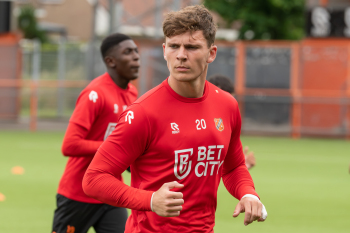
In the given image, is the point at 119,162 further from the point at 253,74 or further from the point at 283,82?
the point at 253,74

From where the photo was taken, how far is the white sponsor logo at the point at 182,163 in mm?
3199

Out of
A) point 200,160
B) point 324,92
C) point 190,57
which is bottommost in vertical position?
point 324,92

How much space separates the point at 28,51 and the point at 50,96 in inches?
106

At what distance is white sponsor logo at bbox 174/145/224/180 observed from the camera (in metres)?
3.21

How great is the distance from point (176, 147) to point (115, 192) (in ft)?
1.36

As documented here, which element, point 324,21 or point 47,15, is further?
point 47,15

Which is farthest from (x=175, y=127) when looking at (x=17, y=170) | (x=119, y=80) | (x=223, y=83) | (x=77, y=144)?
(x=17, y=170)

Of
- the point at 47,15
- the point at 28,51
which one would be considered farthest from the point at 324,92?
the point at 47,15

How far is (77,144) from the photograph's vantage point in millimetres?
4832

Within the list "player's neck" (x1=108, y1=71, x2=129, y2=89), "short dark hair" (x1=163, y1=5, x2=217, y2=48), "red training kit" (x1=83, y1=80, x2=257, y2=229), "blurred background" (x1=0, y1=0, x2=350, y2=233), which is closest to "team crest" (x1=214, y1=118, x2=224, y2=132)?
"red training kit" (x1=83, y1=80, x2=257, y2=229)

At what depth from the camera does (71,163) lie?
5.17 m

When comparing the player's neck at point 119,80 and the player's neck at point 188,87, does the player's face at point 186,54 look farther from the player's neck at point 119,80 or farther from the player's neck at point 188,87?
the player's neck at point 119,80

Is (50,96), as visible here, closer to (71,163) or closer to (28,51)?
(28,51)

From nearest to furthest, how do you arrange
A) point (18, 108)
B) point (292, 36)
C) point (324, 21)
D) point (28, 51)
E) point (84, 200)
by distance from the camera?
point (84, 200) < point (324, 21) < point (18, 108) < point (28, 51) < point (292, 36)
